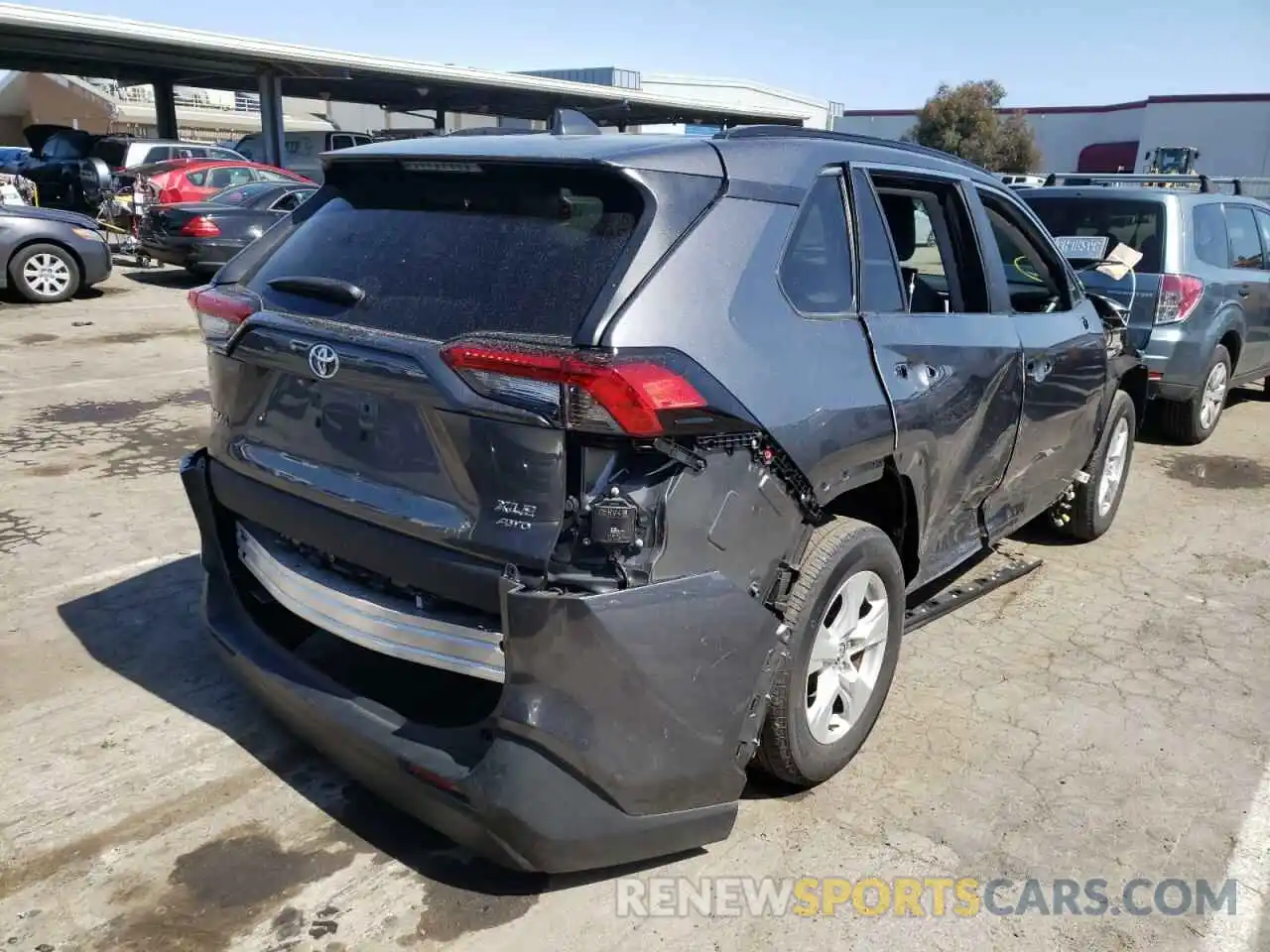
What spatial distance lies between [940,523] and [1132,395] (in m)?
3.07

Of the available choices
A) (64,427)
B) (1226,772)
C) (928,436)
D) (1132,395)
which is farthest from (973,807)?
(64,427)

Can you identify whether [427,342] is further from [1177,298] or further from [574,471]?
[1177,298]

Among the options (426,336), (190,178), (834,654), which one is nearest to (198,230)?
(190,178)

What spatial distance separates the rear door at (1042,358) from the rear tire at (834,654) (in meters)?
1.15

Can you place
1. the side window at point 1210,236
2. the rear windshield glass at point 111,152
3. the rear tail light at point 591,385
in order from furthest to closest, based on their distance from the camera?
the rear windshield glass at point 111,152 → the side window at point 1210,236 → the rear tail light at point 591,385

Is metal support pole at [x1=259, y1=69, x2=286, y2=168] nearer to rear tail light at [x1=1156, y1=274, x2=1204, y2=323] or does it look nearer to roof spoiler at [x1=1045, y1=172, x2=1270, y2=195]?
roof spoiler at [x1=1045, y1=172, x2=1270, y2=195]

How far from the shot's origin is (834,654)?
306 centimetres

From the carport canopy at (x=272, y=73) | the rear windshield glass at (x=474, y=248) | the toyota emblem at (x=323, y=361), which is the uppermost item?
the carport canopy at (x=272, y=73)

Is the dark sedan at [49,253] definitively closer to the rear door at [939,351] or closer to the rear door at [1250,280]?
the rear door at [939,351]

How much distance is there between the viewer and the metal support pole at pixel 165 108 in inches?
1169

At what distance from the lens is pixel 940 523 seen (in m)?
3.69

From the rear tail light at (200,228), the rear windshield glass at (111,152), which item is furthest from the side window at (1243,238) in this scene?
the rear windshield glass at (111,152)

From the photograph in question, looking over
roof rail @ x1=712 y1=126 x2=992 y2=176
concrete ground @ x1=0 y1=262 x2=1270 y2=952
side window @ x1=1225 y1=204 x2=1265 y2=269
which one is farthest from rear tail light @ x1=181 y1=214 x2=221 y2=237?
roof rail @ x1=712 y1=126 x2=992 y2=176

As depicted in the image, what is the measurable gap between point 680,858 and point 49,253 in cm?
1257
